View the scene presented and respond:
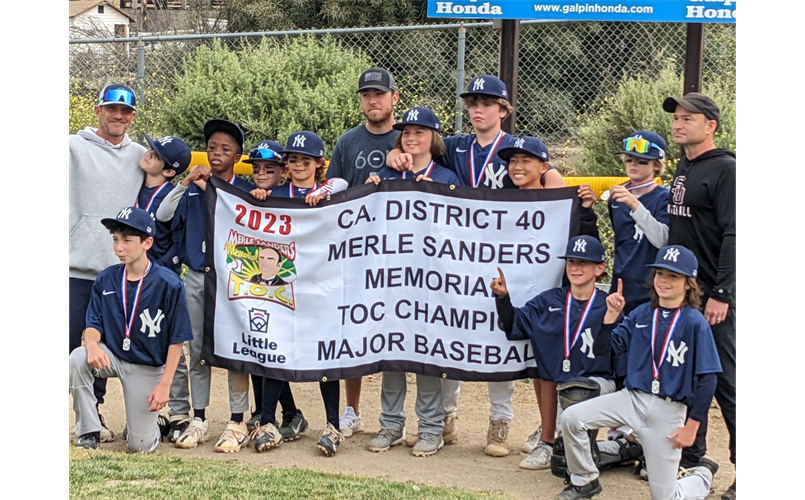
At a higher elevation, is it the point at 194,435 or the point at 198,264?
the point at 198,264

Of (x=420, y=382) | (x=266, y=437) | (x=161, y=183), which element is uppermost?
(x=161, y=183)

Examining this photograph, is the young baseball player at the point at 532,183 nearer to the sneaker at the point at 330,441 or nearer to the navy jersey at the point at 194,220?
the sneaker at the point at 330,441

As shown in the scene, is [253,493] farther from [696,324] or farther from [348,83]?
[348,83]

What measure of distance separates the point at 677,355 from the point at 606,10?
303 centimetres

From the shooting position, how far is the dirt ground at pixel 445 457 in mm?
5793

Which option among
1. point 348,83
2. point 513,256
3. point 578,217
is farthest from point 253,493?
point 348,83

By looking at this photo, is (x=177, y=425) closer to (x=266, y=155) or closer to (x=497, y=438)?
(x=266, y=155)

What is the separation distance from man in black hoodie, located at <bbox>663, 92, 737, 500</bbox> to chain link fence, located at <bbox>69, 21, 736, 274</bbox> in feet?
18.1

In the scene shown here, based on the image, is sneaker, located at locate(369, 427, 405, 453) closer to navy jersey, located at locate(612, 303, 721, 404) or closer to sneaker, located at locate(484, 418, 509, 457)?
sneaker, located at locate(484, 418, 509, 457)

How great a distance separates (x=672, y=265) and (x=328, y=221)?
2.30 m

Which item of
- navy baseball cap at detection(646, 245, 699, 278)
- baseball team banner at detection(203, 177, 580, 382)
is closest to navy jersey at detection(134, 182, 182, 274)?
baseball team banner at detection(203, 177, 580, 382)

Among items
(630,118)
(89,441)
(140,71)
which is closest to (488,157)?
(89,441)

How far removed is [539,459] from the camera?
605 cm

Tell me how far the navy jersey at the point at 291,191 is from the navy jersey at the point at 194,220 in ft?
0.69
